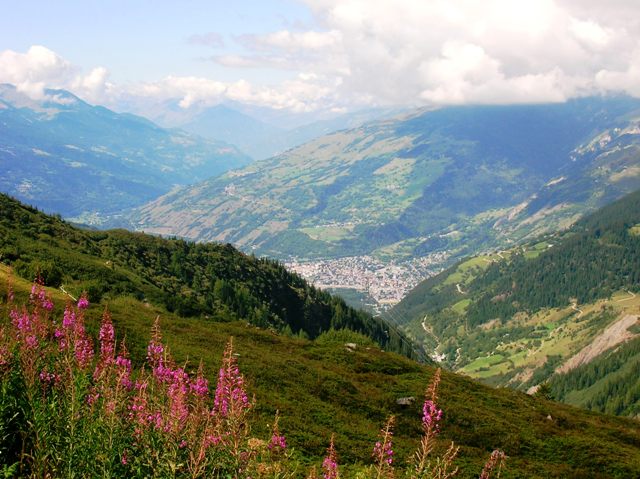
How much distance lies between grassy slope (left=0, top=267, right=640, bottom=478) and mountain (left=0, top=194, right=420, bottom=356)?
26.1 feet

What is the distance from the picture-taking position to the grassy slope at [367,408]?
3809cm

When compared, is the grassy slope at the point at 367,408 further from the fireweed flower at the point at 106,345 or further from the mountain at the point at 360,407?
the fireweed flower at the point at 106,345

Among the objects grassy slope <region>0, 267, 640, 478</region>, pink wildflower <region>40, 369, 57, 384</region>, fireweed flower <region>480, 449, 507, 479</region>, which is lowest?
grassy slope <region>0, 267, 640, 478</region>

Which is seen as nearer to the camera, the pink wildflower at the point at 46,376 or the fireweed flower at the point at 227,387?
the fireweed flower at the point at 227,387

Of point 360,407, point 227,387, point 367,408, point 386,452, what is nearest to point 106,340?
point 227,387

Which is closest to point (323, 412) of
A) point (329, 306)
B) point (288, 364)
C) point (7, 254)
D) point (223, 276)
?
point (288, 364)

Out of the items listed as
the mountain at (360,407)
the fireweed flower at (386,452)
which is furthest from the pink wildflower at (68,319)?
the mountain at (360,407)

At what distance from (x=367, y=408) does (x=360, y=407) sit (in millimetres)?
642

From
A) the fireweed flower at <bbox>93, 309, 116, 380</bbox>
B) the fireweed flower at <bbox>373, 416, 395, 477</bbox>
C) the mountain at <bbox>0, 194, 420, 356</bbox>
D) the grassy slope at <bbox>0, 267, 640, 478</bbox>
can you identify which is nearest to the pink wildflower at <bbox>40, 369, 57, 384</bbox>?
the fireweed flower at <bbox>93, 309, 116, 380</bbox>

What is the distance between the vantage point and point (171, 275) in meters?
116

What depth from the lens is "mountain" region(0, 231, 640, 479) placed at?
36.6 meters

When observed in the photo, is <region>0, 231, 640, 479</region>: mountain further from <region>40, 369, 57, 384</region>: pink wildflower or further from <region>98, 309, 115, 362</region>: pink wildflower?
<region>40, 369, 57, 384</region>: pink wildflower

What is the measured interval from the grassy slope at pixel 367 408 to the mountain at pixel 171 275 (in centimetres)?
796

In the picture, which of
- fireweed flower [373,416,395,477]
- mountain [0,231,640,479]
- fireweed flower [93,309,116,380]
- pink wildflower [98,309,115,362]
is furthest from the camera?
mountain [0,231,640,479]
